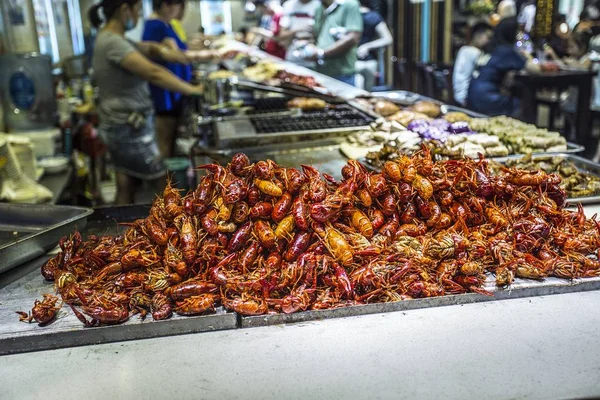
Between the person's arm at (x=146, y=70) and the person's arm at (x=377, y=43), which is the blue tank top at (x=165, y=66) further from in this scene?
the person's arm at (x=377, y=43)

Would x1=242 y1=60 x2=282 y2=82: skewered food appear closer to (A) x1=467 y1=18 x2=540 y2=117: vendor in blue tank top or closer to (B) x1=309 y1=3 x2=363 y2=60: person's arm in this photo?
(B) x1=309 y1=3 x2=363 y2=60: person's arm

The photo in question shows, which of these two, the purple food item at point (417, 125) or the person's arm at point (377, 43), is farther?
the person's arm at point (377, 43)

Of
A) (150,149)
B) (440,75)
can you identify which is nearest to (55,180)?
(150,149)

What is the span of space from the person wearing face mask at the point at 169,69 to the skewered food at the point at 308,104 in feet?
8.22

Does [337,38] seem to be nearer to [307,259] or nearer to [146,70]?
[146,70]

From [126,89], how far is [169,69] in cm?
188

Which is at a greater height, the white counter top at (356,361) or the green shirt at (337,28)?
the green shirt at (337,28)

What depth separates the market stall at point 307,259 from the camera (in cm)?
180

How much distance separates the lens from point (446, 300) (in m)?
1.89

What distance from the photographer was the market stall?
5.90 feet

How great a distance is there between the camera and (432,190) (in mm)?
2121

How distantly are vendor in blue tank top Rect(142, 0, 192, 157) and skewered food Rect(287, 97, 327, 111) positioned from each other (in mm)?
2578

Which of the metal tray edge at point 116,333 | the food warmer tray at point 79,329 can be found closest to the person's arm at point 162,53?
the food warmer tray at point 79,329

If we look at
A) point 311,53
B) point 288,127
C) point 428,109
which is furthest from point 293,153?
point 311,53
